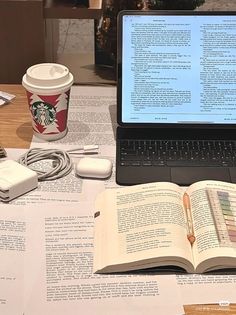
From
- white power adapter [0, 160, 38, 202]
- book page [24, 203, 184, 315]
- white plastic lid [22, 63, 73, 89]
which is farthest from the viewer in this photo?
white plastic lid [22, 63, 73, 89]

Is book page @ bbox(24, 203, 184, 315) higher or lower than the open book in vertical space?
lower

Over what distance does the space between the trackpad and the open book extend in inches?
2.1

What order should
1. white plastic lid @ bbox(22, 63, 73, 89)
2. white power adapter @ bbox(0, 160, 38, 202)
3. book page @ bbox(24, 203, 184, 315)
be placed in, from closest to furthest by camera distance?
book page @ bbox(24, 203, 184, 315) → white power adapter @ bbox(0, 160, 38, 202) → white plastic lid @ bbox(22, 63, 73, 89)

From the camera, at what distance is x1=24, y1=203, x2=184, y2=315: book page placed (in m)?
0.80

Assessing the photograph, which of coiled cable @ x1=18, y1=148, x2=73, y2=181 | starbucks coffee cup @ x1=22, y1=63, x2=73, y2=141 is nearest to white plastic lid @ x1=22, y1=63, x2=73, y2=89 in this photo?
starbucks coffee cup @ x1=22, y1=63, x2=73, y2=141

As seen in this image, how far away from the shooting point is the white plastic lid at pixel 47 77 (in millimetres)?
1101

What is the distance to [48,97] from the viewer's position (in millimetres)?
1110

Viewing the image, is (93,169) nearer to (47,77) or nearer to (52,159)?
(52,159)

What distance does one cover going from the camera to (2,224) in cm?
94

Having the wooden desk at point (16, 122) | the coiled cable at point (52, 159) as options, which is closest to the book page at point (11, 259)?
the coiled cable at point (52, 159)

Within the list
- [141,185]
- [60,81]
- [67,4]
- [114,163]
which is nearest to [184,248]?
[141,185]

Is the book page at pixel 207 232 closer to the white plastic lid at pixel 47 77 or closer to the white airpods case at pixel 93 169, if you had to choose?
the white airpods case at pixel 93 169

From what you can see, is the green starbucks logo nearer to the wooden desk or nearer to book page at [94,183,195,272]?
the wooden desk

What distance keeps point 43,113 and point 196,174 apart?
35cm
